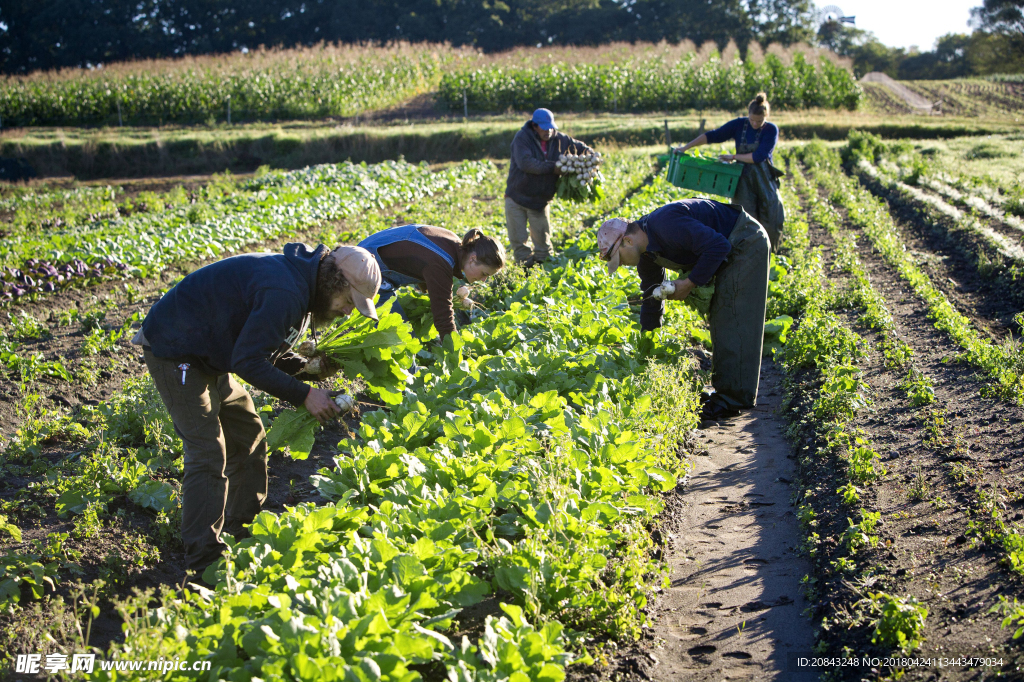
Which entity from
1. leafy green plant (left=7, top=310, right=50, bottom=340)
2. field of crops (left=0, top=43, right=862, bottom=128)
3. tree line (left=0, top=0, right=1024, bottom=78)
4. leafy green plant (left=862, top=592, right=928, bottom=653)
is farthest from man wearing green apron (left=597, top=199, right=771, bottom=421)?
tree line (left=0, top=0, right=1024, bottom=78)


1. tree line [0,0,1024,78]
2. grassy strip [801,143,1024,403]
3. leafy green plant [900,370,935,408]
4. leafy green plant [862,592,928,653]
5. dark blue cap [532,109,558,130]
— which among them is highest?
tree line [0,0,1024,78]

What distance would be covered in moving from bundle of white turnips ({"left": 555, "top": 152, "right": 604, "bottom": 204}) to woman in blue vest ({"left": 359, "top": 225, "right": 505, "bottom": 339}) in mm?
3148

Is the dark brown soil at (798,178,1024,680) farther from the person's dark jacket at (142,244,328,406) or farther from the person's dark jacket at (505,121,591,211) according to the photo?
the person's dark jacket at (505,121,591,211)

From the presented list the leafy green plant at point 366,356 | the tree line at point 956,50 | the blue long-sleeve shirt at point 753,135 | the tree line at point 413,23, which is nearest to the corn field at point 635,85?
the tree line at point 413,23

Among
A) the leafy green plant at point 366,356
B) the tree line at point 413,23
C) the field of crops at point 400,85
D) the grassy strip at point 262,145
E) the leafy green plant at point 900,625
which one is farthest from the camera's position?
the tree line at point 413,23

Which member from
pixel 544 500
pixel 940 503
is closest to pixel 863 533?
pixel 940 503

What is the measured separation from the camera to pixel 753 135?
7.07 meters

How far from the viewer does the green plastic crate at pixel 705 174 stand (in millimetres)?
6988

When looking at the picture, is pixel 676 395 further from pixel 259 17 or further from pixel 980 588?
pixel 259 17

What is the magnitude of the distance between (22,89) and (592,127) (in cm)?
1812

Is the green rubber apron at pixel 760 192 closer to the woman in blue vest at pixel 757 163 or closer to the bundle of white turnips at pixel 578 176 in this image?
the woman in blue vest at pixel 757 163

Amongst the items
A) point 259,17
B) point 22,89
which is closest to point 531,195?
point 22,89

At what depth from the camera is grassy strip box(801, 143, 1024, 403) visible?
4797 millimetres

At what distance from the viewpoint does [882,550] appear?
3262 mm
